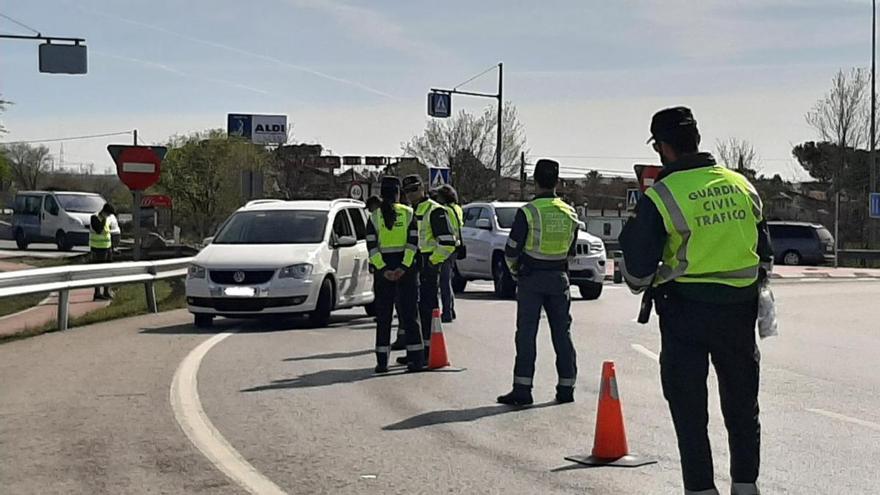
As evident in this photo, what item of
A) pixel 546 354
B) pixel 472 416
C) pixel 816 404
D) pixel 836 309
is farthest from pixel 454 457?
pixel 836 309

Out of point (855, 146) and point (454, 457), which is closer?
point (454, 457)

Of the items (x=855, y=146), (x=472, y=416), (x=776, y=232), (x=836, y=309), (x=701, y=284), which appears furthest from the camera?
(x=855, y=146)

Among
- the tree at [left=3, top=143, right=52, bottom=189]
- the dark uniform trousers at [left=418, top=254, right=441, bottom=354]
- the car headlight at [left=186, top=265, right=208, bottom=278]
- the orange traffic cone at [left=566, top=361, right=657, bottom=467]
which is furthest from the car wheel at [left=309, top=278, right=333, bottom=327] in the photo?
the tree at [left=3, top=143, right=52, bottom=189]

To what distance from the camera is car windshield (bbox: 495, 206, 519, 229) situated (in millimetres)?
23675

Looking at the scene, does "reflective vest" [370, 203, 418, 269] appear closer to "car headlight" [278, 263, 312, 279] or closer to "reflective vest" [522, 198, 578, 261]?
"reflective vest" [522, 198, 578, 261]

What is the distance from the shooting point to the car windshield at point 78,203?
46969 mm

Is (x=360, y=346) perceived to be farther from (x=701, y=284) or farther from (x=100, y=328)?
(x=701, y=284)

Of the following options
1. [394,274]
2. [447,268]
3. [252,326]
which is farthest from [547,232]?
[252,326]

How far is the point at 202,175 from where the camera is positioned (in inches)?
2485

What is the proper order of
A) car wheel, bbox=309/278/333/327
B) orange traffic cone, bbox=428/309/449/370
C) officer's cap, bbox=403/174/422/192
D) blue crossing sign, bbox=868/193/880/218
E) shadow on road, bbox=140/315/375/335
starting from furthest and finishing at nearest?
blue crossing sign, bbox=868/193/880/218 → car wheel, bbox=309/278/333/327 → shadow on road, bbox=140/315/375/335 → officer's cap, bbox=403/174/422/192 → orange traffic cone, bbox=428/309/449/370

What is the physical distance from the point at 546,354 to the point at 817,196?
6504 cm

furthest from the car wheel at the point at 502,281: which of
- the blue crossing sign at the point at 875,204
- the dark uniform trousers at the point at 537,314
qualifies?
the blue crossing sign at the point at 875,204

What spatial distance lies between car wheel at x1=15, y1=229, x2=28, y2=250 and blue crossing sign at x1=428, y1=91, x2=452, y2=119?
1844 cm

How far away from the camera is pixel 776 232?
4653 cm
